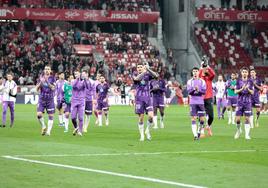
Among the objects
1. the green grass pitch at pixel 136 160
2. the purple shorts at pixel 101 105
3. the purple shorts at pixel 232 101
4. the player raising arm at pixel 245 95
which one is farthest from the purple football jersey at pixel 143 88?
the purple shorts at pixel 232 101

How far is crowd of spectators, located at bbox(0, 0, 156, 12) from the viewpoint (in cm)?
6969

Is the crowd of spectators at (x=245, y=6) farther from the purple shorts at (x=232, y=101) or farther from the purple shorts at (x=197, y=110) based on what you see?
the purple shorts at (x=197, y=110)

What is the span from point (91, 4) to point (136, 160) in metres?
57.3

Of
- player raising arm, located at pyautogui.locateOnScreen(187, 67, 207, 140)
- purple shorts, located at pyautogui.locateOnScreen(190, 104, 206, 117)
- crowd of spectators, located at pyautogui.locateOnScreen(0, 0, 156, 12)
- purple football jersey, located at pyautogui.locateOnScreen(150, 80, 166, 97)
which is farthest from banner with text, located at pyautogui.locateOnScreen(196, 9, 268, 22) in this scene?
player raising arm, located at pyautogui.locateOnScreen(187, 67, 207, 140)

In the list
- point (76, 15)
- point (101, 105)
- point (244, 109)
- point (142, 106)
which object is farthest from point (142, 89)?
point (76, 15)

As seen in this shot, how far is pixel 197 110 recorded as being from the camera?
2555 centimetres

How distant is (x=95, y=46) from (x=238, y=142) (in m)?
47.1

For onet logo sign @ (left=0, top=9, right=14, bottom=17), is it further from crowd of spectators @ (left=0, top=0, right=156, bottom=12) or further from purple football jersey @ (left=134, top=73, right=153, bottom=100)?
purple football jersey @ (left=134, top=73, right=153, bottom=100)

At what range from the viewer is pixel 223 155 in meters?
19.4

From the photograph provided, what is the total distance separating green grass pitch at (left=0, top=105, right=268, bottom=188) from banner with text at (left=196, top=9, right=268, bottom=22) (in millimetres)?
47065

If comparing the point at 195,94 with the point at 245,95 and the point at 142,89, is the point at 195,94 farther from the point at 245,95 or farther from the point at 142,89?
the point at 142,89

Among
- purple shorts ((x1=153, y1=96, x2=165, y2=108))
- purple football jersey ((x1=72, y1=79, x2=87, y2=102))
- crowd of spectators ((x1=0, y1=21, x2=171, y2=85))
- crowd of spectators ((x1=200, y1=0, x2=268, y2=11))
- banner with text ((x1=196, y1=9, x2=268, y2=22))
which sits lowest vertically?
purple shorts ((x1=153, y1=96, x2=165, y2=108))

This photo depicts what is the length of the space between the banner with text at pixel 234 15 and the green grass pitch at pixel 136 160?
47.1 m

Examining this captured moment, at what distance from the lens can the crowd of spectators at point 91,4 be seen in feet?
229
